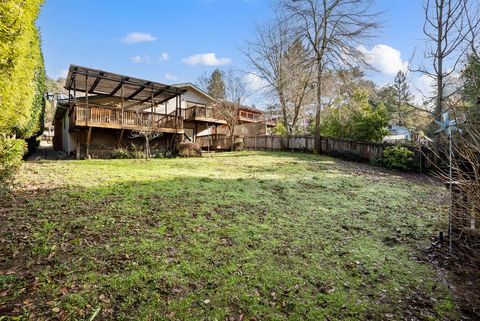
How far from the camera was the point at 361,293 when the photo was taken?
3.28 meters

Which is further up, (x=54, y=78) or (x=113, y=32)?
(x=54, y=78)

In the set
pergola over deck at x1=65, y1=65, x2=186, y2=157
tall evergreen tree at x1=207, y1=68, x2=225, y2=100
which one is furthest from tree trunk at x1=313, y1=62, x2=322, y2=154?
tall evergreen tree at x1=207, y1=68, x2=225, y2=100

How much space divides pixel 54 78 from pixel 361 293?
56252 mm

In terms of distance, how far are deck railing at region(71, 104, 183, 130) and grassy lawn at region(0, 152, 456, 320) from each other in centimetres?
711

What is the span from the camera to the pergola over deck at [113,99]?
12.9 meters

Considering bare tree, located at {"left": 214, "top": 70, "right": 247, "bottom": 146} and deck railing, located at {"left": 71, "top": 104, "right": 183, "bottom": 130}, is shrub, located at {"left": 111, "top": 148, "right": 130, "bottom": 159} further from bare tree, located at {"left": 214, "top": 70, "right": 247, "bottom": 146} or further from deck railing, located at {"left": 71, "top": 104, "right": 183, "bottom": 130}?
bare tree, located at {"left": 214, "top": 70, "right": 247, "bottom": 146}

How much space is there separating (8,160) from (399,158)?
14.8 metres

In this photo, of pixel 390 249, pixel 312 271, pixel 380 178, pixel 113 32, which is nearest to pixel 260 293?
pixel 312 271

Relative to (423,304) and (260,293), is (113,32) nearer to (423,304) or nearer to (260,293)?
(260,293)

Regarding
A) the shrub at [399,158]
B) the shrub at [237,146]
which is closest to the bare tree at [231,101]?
the shrub at [237,146]

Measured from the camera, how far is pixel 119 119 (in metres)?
14.1

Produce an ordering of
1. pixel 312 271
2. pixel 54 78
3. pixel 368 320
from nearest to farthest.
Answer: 1. pixel 368 320
2. pixel 312 271
3. pixel 54 78

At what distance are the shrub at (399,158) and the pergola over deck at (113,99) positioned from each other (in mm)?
11621

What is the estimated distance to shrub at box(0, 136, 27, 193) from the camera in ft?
18.7
